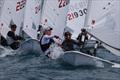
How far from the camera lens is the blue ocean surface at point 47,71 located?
1258cm

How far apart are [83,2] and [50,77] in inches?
274

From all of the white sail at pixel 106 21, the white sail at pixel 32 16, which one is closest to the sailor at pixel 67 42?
the white sail at pixel 106 21

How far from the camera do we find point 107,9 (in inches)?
598

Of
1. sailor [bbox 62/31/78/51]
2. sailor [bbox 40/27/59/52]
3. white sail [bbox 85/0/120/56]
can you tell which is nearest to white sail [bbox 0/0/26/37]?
sailor [bbox 40/27/59/52]

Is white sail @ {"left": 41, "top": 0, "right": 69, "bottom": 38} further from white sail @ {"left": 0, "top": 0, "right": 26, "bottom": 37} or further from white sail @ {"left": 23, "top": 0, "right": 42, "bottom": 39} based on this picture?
white sail @ {"left": 0, "top": 0, "right": 26, "bottom": 37}

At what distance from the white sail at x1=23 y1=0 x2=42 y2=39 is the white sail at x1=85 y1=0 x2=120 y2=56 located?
563 centimetres

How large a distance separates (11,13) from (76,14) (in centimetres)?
334

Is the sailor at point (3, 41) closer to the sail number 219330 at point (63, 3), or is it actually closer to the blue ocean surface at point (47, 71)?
the sail number 219330 at point (63, 3)

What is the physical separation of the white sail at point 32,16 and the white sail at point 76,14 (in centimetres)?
152

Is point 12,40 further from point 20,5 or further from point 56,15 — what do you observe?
point 20,5

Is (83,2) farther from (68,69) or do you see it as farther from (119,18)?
(68,69)

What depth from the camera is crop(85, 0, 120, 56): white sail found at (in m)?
15.0

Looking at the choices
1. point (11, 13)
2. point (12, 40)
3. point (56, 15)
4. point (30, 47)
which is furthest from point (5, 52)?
point (11, 13)

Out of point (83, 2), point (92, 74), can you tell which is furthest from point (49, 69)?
point (83, 2)
